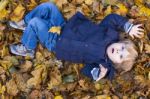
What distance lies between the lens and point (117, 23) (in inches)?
145

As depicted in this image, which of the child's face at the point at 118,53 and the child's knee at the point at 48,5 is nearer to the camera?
the child's face at the point at 118,53

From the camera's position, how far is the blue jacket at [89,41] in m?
3.64

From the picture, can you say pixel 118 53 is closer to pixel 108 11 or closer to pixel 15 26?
pixel 108 11

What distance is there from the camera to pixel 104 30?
12.1 ft

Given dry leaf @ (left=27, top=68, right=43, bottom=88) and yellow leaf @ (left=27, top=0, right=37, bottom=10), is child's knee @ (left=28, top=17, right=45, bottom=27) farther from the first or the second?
dry leaf @ (left=27, top=68, right=43, bottom=88)

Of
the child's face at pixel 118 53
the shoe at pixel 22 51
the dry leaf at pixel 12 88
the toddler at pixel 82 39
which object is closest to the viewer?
the child's face at pixel 118 53

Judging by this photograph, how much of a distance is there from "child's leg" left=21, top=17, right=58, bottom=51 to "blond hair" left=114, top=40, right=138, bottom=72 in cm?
57

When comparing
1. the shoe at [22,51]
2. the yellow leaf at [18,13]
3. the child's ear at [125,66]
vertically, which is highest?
the yellow leaf at [18,13]

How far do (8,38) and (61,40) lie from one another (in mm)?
480

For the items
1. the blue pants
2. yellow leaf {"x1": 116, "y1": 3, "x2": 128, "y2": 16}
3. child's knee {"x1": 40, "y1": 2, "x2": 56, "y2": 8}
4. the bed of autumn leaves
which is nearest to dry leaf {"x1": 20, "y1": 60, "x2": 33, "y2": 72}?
the bed of autumn leaves

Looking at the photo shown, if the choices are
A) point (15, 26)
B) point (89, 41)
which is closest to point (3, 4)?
point (15, 26)

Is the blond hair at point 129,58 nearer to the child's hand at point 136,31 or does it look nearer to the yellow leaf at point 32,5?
the child's hand at point 136,31

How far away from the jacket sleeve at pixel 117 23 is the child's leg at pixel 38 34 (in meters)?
0.44

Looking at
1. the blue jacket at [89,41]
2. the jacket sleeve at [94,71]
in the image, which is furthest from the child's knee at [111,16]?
the jacket sleeve at [94,71]
